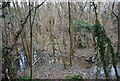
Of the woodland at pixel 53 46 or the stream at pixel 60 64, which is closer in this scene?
the woodland at pixel 53 46

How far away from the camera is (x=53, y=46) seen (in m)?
7.28

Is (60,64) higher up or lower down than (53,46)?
lower down

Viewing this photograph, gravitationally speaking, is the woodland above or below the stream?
above

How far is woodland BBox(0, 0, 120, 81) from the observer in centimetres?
327

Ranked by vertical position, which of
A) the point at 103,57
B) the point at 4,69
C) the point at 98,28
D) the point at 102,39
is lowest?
the point at 4,69

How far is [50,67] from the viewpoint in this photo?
5453mm

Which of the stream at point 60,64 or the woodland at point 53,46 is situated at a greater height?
the woodland at point 53,46

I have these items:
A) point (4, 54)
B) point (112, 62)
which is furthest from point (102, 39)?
point (4, 54)

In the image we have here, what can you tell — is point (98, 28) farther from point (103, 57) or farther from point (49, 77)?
point (49, 77)

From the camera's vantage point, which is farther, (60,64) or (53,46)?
(53,46)

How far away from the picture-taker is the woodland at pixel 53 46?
129 inches

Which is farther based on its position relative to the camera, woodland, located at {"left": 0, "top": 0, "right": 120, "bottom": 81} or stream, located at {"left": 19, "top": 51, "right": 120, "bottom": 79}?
stream, located at {"left": 19, "top": 51, "right": 120, "bottom": 79}

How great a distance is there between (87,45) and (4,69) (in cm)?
547

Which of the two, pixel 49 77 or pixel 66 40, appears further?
pixel 66 40
